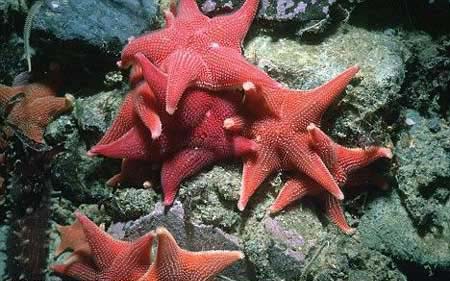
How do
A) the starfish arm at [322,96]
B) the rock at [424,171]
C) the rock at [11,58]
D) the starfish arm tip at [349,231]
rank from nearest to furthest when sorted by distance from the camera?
1. the starfish arm at [322,96]
2. the starfish arm tip at [349,231]
3. the rock at [424,171]
4. the rock at [11,58]

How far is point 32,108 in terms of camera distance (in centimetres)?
393

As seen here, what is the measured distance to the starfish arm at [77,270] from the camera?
3.41 metres

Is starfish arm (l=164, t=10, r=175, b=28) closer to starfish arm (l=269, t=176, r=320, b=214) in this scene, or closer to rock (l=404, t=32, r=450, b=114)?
starfish arm (l=269, t=176, r=320, b=214)

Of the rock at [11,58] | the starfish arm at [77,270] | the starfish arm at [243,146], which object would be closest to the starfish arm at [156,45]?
the starfish arm at [243,146]

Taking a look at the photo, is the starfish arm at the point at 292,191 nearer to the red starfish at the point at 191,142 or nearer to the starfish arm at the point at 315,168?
the starfish arm at the point at 315,168

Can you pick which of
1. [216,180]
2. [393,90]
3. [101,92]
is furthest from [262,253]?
[101,92]

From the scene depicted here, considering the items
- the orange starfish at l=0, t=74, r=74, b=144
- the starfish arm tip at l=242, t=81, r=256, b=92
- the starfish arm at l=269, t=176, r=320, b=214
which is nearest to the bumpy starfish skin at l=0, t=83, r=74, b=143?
the orange starfish at l=0, t=74, r=74, b=144

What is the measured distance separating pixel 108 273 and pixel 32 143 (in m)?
Result: 1.50

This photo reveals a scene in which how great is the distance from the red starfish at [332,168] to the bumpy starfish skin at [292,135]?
0.28ft

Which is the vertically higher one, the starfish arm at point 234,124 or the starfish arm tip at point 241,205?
the starfish arm at point 234,124

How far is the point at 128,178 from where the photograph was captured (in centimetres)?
Answer: 342

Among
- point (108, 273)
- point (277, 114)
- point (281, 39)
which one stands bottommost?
point (108, 273)

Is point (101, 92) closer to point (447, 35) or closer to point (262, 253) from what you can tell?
point (262, 253)

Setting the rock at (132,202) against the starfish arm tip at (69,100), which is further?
the starfish arm tip at (69,100)
